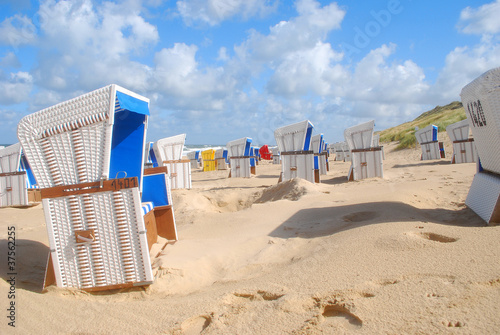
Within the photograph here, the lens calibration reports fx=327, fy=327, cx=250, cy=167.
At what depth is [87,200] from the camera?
3225mm

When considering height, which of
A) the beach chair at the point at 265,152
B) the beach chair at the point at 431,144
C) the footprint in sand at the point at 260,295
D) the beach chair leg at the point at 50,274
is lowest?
the footprint in sand at the point at 260,295

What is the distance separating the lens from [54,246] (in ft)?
10.7

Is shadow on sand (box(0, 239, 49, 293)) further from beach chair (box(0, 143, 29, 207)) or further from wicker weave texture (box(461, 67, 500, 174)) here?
beach chair (box(0, 143, 29, 207))

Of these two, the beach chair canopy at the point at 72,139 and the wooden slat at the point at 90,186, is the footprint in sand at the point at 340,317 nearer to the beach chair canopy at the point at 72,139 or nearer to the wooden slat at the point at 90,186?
the wooden slat at the point at 90,186

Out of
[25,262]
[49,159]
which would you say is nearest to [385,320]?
[49,159]

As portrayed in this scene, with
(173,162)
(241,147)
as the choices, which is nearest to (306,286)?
(173,162)

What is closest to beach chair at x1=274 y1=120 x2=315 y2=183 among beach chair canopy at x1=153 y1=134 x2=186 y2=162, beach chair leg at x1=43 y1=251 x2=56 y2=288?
beach chair canopy at x1=153 y1=134 x2=186 y2=162

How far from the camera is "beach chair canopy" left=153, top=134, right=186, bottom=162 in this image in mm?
12891

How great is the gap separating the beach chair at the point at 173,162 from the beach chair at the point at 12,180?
15.2 ft

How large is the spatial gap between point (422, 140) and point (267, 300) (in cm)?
2136

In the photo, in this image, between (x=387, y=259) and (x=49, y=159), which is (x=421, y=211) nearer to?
(x=387, y=259)

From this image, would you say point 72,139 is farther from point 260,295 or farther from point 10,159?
point 10,159

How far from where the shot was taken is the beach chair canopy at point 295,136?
11281 mm

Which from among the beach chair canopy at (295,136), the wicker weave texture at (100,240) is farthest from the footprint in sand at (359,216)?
the beach chair canopy at (295,136)
